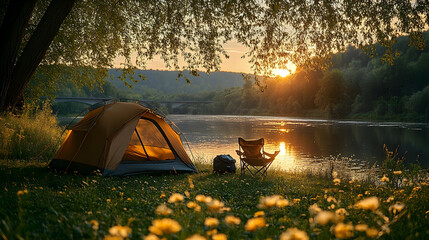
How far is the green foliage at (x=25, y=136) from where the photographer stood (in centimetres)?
869

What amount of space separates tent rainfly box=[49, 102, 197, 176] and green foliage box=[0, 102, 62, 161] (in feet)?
3.14

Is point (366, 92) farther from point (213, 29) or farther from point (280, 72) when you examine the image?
point (213, 29)

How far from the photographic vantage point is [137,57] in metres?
9.30

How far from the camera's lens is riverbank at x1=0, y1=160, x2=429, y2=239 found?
2.14 metres

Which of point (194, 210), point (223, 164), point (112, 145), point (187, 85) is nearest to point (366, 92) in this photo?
point (223, 164)

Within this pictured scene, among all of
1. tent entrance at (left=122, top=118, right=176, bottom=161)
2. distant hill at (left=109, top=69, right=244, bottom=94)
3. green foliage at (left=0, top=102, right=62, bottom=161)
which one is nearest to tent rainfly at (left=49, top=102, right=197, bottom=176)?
tent entrance at (left=122, top=118, right=176, bottom=161)

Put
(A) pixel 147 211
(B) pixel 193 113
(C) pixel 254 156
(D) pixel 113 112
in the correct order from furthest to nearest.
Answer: (B) pixel 193 113
(C) pixel 254 156
(D) pixel 113 112
(A) pixel 147 211

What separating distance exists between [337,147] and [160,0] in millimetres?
15636

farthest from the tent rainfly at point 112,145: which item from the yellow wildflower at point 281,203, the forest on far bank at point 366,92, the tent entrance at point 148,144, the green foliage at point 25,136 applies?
the forest on far bank at point 366,92

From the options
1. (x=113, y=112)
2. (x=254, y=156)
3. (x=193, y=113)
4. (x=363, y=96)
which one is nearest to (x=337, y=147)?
(x=254, y=156)

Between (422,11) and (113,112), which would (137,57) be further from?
(422,11)

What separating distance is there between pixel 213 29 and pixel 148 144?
3.39 m

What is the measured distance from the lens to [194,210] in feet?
9.81

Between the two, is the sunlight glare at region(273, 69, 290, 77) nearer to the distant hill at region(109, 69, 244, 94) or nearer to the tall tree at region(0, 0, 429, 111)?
the tall tree at region(0, 0, 429, 111)
